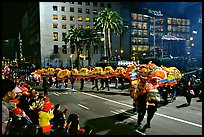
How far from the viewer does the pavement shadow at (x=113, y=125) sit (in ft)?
29.4

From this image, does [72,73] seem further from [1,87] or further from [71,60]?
[71,60]

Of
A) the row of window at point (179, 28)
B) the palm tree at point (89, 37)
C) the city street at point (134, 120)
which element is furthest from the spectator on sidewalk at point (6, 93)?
the row of window at point (179, 28)

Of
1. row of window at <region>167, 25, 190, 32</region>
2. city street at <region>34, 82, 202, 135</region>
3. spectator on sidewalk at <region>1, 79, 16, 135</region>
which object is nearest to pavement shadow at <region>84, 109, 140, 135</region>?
city street at <region>34, 82, 202, 135</region>

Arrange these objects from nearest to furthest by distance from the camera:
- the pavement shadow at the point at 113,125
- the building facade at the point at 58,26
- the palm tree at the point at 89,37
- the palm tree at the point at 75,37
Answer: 1. the pavement shadow at the point at 113,125
2. the palm tree at the point at 75,37
3. the palm tree at the point at 89,37
4. the building facade at the point at 58,26

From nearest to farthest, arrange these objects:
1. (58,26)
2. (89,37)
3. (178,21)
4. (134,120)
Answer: (134,120) < (89,37) < (58,26) < (178,21)

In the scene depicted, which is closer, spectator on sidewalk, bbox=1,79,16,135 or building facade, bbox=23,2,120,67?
spectator on sidewalk, bbox=1,79,16,135

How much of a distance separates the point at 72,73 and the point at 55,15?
4886cm

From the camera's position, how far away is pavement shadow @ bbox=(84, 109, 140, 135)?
29.4 feet

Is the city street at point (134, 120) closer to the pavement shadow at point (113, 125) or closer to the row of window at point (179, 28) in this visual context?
the pavement shadow at point (113, 125)

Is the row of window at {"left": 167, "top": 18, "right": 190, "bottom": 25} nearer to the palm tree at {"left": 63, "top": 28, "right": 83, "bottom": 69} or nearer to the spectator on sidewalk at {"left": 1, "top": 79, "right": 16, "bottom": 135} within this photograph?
the palm tree at {"left": 63, "top": 28, "right": 83, "bottom": 69}

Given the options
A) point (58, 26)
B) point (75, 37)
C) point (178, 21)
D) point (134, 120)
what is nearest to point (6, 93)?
point (134, 120)

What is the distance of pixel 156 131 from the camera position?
29.4 feet

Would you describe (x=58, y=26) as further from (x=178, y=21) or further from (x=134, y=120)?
(x=134, y=120)

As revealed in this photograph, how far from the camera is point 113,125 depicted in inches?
392
